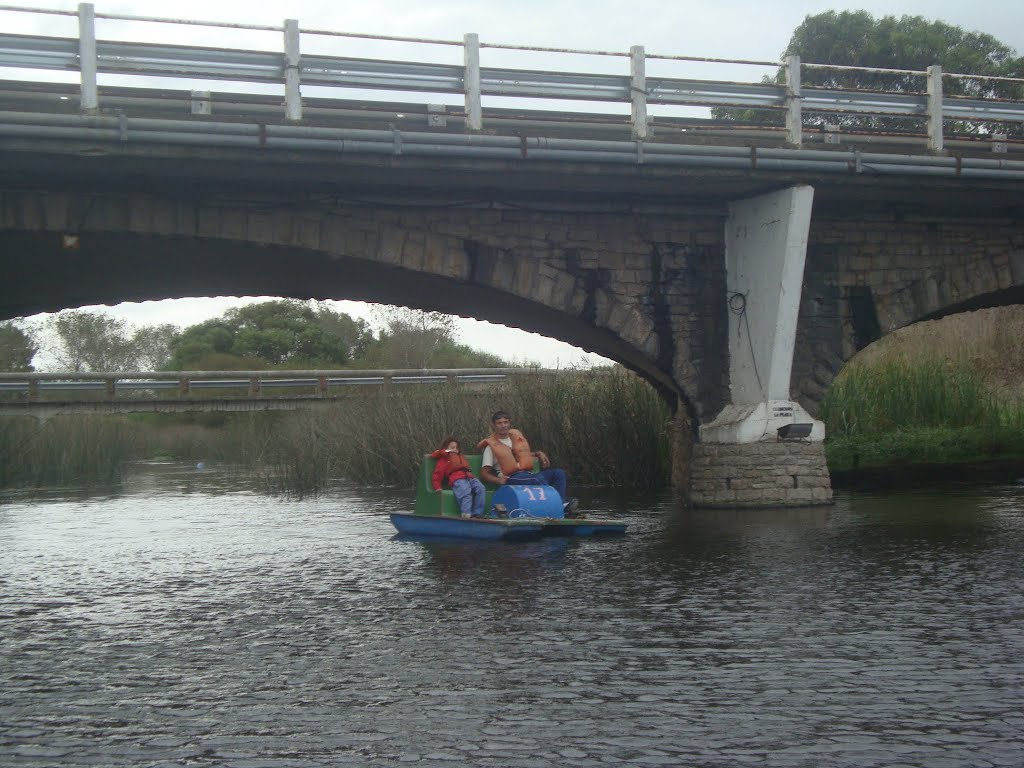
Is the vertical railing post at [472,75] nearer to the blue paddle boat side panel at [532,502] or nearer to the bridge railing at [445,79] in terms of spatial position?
the bridge railing at [445,79]

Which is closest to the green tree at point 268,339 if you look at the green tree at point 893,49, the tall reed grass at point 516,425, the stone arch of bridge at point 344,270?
the green tree at point 893,49

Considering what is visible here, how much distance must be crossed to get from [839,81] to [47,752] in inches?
1604

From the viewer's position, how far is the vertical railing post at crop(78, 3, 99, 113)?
44.7ft

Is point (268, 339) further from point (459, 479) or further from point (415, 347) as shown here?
point (459, 479)

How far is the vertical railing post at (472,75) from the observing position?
1502 centimetres

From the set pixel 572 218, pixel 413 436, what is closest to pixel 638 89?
pixel 572 218

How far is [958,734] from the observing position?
6.11 meters

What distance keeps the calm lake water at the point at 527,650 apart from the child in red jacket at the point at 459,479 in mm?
775

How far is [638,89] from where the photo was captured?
622 inches

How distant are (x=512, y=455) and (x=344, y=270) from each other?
12.6 feet

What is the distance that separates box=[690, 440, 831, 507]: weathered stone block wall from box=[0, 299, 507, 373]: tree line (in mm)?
32651

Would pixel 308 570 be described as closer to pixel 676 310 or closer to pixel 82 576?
pixel 82 576

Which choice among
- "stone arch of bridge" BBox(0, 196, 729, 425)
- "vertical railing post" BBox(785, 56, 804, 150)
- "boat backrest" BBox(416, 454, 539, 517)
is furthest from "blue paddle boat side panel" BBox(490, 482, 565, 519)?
"vertical railing post" BBox(785, 56, 804, 150)

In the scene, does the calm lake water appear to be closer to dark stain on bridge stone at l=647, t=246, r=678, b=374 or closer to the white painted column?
the white painted column
